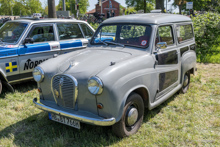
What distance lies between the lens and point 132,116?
3.47m

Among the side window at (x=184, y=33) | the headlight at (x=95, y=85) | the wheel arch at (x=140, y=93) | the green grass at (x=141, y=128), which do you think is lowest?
the green grass at (x=141, y=128)

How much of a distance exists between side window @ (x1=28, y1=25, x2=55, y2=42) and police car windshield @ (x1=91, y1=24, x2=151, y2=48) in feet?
6.15

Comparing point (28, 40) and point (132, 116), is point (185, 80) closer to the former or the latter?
point (132, 116)

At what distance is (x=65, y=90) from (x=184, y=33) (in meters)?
3.27

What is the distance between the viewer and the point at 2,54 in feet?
16.9

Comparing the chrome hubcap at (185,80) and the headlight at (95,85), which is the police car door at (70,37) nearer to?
the chrome hubcap at (185,80)

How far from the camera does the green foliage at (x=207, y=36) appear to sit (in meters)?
9.11

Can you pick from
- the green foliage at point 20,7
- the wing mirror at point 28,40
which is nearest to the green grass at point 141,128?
the wing mirror at point 28,40

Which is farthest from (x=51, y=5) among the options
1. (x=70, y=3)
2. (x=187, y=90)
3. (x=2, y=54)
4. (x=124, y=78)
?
(x=70, y=3)

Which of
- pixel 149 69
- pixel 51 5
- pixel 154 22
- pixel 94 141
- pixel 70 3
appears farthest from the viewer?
pixel 70 3

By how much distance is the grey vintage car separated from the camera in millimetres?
3109

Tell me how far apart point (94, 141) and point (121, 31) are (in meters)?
2.19

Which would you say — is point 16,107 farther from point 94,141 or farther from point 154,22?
point 154,22

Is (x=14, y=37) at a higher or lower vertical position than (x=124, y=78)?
higher
